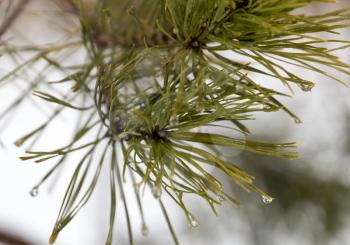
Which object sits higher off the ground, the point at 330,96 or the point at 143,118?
the point at 330,96

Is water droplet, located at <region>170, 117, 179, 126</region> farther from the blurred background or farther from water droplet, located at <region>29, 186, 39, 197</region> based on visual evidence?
the blurred background

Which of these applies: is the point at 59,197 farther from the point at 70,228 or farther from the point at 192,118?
the point at 192,118

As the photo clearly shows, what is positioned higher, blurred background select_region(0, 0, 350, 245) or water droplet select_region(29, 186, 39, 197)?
blurred background select_region(0, 0, 350, 245)

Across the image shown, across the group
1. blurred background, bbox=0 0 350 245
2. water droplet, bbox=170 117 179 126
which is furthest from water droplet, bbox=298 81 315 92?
blurred background, bbox=0 0 350 245

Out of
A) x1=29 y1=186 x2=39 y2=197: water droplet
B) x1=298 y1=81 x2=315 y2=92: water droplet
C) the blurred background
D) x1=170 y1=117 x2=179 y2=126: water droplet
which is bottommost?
x1=298 y1=81 x2=315 y2=92: water droplet

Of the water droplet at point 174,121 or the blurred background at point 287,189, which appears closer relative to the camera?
the water droplet at point 174,121

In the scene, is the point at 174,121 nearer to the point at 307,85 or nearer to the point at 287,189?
the point at 307,85

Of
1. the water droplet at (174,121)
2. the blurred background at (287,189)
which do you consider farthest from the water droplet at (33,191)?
the blurred background at (287,189)

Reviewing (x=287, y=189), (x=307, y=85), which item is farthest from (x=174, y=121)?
(x=287, y=189)

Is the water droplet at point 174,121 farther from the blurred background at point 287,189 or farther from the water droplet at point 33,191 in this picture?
the blurred background at point 287,189

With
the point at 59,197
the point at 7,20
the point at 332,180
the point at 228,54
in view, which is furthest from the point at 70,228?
the point at 7,20

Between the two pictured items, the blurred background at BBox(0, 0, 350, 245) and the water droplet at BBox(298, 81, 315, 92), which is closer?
the water droplet at BBox(298, 81, 315, 92)
